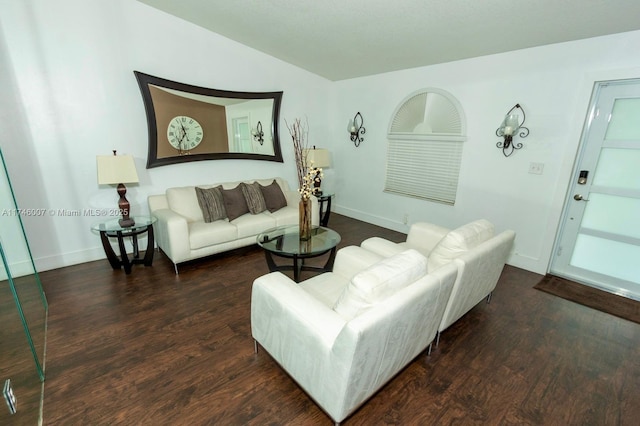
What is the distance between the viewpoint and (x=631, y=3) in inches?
77.2

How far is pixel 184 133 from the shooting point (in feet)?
11.5

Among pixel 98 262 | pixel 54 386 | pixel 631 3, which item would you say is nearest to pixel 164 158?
pixel 98 262

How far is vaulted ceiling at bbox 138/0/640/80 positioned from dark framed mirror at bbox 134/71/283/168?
2.52ft

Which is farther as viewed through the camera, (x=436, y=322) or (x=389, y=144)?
(x=389, y=144)

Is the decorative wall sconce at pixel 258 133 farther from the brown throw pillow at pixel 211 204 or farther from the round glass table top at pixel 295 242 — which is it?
the round glass table top at pixel 295 242

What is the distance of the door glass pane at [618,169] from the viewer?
8.36 feet

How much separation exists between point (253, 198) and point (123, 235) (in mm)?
1465

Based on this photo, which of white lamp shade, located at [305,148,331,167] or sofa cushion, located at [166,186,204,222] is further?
white lamp shade, located at [305,148,331,167]

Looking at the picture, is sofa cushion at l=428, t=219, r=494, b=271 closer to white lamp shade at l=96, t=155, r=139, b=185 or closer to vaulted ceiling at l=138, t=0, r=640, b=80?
vaulted ceiling at l=138, t=0, r=640, b=80

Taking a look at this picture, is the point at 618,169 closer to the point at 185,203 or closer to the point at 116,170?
the point at 185,203

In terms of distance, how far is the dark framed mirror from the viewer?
3258mm

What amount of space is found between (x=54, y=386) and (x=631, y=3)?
4.51 m

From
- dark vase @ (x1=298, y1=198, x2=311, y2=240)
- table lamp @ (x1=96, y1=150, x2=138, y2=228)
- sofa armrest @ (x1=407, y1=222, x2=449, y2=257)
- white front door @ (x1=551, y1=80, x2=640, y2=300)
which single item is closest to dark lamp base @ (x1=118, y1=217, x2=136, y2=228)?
table lamp @ (x1=96, y1=150, x2=138, y2=228)

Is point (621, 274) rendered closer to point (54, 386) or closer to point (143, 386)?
point (143, 386)
